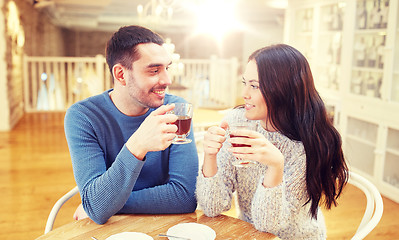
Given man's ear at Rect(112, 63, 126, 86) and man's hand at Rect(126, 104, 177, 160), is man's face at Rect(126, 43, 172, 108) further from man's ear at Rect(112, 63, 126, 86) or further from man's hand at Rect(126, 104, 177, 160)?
man's hand at Rect(126, 104, 177, 160)

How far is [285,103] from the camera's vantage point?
4.39 ft

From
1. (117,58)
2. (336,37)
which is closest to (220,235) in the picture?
(117,58)

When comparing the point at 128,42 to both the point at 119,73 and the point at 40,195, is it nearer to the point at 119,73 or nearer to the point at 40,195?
the point at 119,73

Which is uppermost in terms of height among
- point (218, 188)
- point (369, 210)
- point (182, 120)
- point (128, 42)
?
point (128, 42)

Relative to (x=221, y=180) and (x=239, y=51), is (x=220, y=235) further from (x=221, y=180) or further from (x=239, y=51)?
(x=239, y=51)

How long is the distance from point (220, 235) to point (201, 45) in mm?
14547

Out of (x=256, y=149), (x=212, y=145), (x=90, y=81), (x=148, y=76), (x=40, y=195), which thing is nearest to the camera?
(x=256, y=149)

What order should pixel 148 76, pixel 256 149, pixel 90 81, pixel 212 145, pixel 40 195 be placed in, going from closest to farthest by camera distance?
1. pixel 256 149
2. pixel 212 145
3. pixel 148 76
4. pixel 40 195
5. pixel 90 81

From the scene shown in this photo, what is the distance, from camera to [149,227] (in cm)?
119

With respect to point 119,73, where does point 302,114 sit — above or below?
below

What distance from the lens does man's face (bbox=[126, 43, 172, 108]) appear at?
1408 millimetres

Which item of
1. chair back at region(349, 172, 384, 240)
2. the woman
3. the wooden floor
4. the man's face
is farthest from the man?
the wooden floor

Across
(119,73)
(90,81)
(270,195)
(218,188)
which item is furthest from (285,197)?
(90,81)

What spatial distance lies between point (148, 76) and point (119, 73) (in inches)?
5.0
